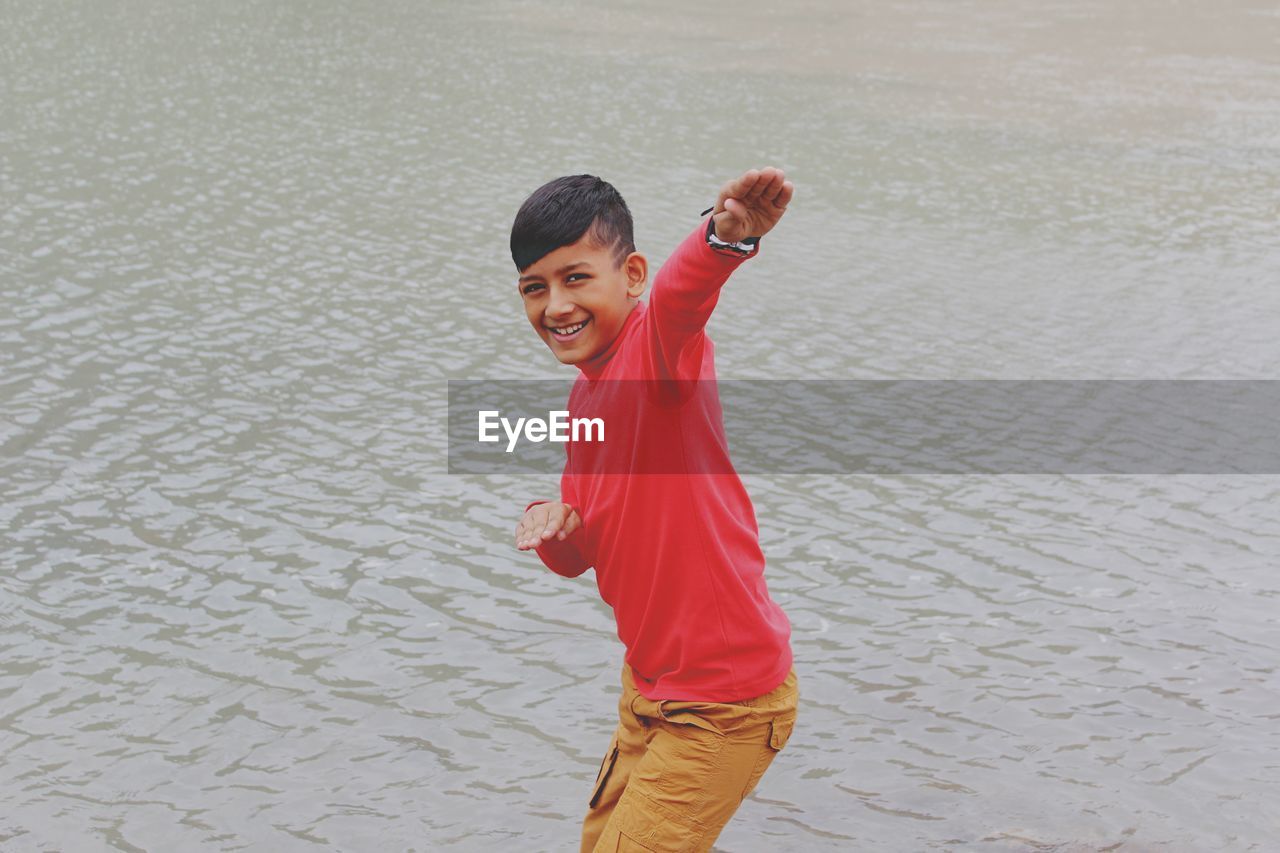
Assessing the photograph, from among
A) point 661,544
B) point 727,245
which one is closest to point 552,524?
point 661,544

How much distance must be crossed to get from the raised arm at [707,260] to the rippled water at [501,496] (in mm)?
2934

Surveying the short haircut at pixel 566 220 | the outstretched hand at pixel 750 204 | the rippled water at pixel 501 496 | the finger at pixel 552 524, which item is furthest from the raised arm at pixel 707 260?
the rippled water at pixel 501 496

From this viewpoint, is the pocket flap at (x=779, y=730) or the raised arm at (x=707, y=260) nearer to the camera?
the raised arm at (x=707, y=260)

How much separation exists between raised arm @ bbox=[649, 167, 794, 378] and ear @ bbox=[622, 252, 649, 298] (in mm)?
355

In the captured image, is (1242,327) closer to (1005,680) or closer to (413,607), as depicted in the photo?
(1005,680)

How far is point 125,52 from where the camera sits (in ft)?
75.0

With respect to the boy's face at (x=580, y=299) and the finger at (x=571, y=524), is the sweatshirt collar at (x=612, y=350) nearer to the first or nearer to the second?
the boy's face at (x=580, y=299)

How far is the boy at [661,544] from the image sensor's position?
346 centimetres

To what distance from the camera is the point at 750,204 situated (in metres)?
2.96

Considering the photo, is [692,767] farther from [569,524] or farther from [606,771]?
[569,524]

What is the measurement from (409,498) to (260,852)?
3654mm

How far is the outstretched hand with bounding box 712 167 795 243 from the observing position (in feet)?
9.53

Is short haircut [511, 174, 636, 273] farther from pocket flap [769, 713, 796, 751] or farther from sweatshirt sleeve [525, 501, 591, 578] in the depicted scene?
pocket flap [769, 713, 796, 751]

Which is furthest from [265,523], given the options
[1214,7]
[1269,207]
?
[1214,7]
